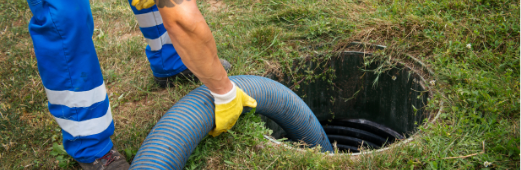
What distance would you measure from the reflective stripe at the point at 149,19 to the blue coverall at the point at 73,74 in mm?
511

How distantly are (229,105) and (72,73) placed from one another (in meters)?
0.77

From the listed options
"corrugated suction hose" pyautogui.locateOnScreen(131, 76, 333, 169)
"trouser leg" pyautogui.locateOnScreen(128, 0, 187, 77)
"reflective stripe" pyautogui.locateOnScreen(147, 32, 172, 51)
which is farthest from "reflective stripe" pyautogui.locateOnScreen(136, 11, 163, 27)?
"corrugated suction hose" pyautogui.locateOnScreen(131, 76, 333, 169)

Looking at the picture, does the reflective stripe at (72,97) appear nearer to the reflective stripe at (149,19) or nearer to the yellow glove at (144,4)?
the yellow glove at (144,4)

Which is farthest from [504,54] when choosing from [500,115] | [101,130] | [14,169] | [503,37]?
[14,169]

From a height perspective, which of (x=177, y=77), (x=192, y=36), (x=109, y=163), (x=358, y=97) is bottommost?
(x=109, y=163)

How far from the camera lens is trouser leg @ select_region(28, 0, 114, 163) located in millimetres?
1436

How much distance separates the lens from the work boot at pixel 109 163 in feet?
5.82

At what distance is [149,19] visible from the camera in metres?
2.16

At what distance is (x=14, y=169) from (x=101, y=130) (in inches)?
27.0

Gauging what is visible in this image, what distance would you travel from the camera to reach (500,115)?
195cm

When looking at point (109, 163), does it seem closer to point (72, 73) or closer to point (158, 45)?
point (72, 73)

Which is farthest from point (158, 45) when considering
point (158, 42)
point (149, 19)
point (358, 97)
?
point (358, 97)

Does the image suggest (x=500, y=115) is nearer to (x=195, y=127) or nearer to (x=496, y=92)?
(x=496, y=92)

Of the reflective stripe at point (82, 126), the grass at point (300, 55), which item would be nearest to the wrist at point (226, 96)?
the grass at point (300, 55)
